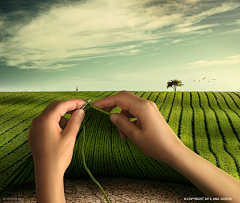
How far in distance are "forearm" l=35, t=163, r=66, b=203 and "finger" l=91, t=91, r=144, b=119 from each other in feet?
1.64

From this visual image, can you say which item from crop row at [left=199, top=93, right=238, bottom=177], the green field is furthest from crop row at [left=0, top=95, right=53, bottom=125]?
crop row at [left=199, top=93, right=238, bottom=177]

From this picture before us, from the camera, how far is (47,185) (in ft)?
3.32

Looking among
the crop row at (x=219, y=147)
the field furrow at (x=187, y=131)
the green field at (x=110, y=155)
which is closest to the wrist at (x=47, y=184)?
the green field at (x=110, y=155)

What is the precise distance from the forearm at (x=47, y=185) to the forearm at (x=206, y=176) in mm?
590

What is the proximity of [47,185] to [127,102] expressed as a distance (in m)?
0.59

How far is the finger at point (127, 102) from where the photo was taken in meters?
1.19

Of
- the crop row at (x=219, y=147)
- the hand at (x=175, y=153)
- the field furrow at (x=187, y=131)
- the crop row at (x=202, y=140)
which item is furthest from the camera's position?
the field furrow at (x=187, y=131)

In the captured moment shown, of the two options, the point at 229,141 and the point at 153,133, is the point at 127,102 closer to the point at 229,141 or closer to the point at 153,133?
the point at 153,133

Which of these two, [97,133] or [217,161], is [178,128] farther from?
[97,133]

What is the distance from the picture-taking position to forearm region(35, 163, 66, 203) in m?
1.00

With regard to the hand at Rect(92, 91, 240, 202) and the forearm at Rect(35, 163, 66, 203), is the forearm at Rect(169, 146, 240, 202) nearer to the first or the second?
the hand at Rect(92, 91, 240, 202)

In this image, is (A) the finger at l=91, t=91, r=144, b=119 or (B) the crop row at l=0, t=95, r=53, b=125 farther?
(B) the crop row at l=0, t=95, r=53, b=125

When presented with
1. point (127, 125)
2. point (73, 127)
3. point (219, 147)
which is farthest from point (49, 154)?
point (219, 147)

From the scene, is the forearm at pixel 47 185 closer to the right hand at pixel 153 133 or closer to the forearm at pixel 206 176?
the right hand at pixel 153 133
